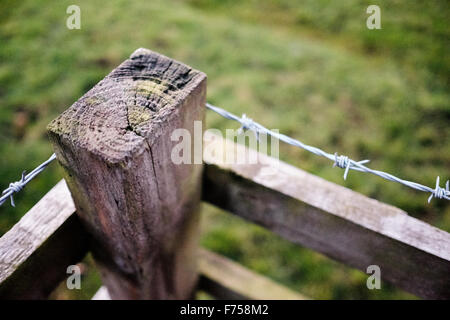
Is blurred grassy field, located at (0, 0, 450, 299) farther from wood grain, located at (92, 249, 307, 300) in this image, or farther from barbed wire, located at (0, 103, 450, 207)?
barbed wire, located at (0, 103, 450, 207)

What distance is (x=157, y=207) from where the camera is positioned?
3.71 feet

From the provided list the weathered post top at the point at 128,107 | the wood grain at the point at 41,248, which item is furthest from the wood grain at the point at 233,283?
the weathered post top at the point at 128,107

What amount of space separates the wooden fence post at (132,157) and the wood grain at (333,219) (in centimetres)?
20

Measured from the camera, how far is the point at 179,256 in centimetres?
153

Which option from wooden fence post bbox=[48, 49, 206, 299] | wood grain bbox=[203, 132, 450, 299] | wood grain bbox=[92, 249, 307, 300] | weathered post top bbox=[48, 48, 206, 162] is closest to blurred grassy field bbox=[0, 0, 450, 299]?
wood grain bbox=[92, 249, 307, 300]

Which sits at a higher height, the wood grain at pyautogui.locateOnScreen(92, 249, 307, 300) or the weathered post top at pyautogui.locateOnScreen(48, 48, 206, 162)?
the weathered post top at pyautogui.locateOnScreen(48, 48, 206, 162)

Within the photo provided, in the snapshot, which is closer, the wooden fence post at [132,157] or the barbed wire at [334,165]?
the wooden fence post at [132,157]

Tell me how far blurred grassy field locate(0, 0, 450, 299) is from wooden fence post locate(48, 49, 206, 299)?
6.25 feet

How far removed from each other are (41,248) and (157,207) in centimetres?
43

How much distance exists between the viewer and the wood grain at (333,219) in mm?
1228

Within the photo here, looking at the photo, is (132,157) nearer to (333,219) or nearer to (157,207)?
(157,207)

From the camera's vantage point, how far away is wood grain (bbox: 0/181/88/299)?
3.57 ft

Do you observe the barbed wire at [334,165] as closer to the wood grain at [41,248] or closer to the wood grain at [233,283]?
the wood grain at [41,248]

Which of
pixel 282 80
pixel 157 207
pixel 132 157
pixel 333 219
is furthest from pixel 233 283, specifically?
pixel 282 80
